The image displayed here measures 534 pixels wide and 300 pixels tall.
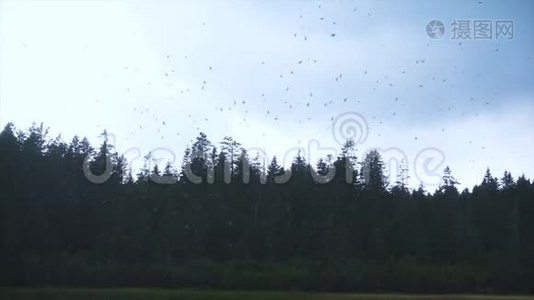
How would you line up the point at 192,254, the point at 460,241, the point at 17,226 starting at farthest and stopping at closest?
1. the point at 460,241
2. the point at 192,254
3. the point at 17,226

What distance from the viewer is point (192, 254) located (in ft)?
143

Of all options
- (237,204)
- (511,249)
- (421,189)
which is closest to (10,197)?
(237,204)

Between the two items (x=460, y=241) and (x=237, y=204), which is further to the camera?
(x=460, y=241)

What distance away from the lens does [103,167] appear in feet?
136

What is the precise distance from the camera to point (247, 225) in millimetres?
45562

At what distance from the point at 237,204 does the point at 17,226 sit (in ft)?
42.5

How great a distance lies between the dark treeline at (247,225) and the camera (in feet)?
131

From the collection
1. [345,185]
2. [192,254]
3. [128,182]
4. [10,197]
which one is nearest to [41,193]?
[10,197]

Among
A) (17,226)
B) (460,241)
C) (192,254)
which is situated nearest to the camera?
(17,226)

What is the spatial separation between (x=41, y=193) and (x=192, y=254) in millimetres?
9755

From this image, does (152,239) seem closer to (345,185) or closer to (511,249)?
(345,185)

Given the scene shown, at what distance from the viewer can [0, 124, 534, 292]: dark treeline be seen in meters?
39.8

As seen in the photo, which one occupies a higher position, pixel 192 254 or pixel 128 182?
pixel 128 182

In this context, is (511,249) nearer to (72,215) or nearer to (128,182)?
(128,182)
